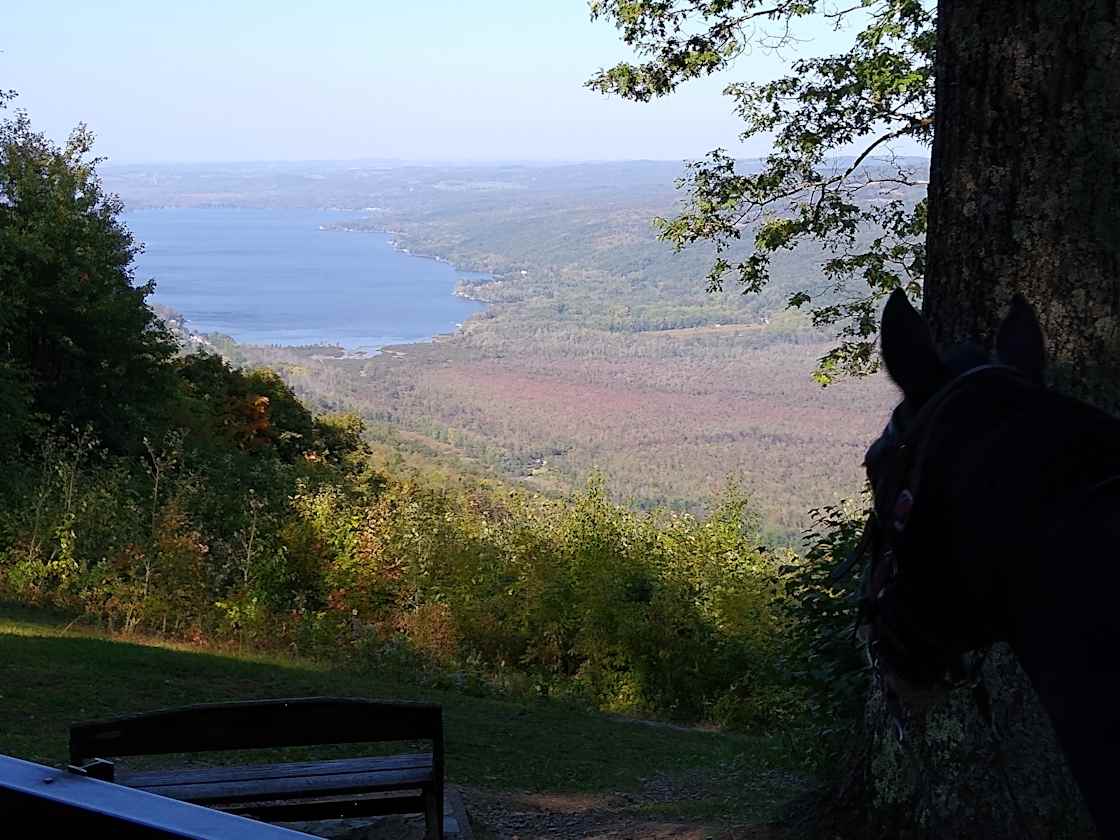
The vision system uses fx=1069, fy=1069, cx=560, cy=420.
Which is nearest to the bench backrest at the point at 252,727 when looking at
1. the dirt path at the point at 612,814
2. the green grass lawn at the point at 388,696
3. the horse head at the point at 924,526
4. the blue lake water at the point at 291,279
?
the dirt path at the point at 612,814

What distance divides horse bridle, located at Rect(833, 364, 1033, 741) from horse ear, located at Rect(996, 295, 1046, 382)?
0.19 metres

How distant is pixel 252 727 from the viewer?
3.76 meters

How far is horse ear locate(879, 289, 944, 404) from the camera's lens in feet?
4.67

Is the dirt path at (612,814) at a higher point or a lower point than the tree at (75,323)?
lower

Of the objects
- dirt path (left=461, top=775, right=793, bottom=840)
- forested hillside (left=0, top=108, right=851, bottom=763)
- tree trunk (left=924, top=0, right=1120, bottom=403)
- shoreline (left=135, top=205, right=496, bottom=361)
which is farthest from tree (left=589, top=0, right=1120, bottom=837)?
shoreline (left=135, top=205, right=496, bottom=361)

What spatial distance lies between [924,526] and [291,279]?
142 metres

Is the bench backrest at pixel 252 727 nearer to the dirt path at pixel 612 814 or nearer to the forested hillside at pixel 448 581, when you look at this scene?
the dirt path at pixel 612 814

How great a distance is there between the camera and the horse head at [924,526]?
1292 mm

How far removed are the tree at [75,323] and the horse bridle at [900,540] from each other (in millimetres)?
19850

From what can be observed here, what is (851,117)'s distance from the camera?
999cm

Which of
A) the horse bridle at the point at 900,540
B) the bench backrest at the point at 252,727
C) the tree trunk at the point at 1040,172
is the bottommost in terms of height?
the bench backrest at the point at 252,727

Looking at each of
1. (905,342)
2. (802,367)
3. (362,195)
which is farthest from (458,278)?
(905,342)

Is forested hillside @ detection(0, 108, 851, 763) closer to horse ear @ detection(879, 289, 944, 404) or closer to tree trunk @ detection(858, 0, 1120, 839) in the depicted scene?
tree trunk @ detection(858, 0, 1120, 839)

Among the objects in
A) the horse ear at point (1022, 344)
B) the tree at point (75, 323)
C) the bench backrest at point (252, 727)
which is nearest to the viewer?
the horse ear at point (1022, 344)
